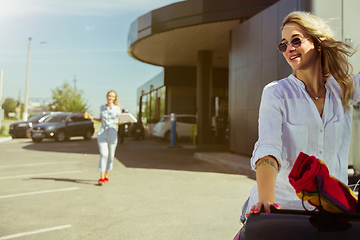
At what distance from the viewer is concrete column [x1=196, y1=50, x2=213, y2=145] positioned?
1941 centimetres

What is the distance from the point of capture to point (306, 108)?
152 cm

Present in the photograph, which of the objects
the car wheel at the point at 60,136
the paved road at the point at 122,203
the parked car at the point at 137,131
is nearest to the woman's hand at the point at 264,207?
the paved road at the point at 122,203

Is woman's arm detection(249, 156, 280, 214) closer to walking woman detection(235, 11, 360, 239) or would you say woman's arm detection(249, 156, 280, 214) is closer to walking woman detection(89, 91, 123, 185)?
walking woman detection(235, 11, 360, 239)

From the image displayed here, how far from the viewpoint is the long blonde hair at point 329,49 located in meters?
1.53

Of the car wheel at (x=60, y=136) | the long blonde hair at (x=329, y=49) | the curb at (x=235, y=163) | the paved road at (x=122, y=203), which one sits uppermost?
the long blonde hair at (x=329, y=49)

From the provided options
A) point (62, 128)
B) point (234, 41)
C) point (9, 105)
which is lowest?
point (62, 128)

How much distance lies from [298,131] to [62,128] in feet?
71.1

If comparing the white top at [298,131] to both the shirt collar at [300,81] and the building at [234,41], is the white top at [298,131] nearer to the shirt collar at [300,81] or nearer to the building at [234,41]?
the shirt collar at [300,81]

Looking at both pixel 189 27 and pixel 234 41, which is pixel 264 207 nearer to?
pixel 234 41

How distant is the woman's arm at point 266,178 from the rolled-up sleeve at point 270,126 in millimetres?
22

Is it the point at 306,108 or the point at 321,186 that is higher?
the point at 306,108

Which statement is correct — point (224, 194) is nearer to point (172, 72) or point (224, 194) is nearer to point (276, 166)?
point (276, 166)

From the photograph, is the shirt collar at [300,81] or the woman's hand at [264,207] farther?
the shirt collar at [300,81]

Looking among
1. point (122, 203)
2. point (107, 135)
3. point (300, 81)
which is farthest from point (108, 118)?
point (300, 81)
